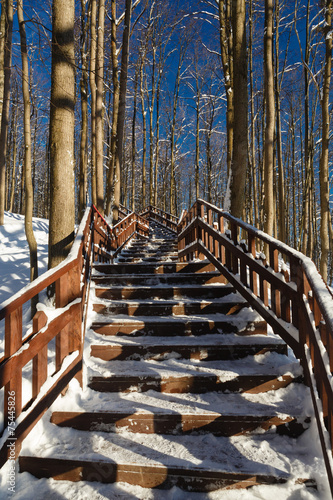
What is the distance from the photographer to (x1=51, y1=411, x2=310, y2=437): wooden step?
7.64 ft

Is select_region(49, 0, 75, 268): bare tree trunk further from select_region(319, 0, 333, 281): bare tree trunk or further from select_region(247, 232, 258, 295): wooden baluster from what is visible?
select_region(319, 0, 333, 281): bare tree trunk

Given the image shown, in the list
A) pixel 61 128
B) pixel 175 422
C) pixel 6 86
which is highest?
pixel 6 86

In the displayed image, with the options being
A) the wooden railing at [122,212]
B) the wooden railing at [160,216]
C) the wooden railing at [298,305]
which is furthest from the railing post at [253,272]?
the wooden railing at [160,216]

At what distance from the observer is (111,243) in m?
7.50

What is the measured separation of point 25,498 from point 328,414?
7.00 ft

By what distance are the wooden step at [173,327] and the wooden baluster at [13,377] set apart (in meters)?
1.50

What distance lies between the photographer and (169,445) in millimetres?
2238

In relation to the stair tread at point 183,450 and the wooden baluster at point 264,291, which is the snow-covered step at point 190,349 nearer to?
the wooden baluster at point 264,291

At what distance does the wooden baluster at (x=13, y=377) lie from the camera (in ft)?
6.29

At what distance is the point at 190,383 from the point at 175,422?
41cm

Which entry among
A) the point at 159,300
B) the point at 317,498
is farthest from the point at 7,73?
the point at 317,498

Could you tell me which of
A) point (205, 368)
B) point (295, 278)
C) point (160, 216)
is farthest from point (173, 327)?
point (160, 216)

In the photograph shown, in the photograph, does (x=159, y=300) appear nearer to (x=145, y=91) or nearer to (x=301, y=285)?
(x=301, y=285)

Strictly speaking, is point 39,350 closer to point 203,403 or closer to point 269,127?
point 203,403
